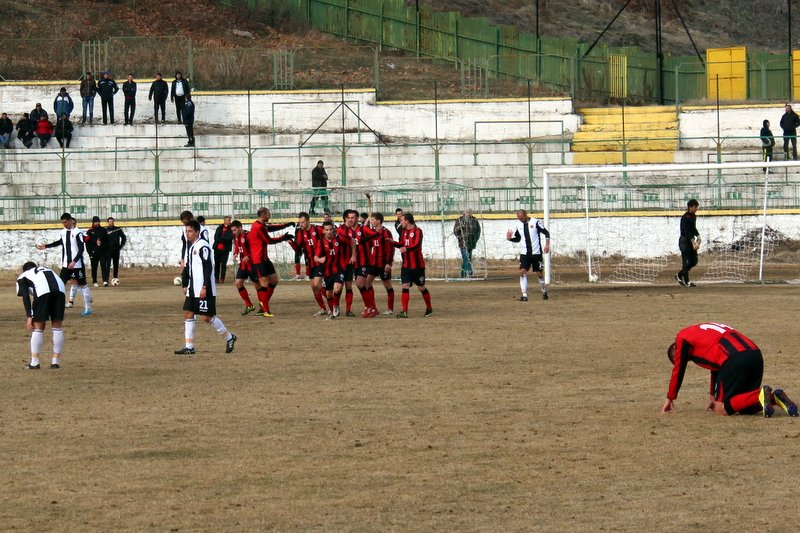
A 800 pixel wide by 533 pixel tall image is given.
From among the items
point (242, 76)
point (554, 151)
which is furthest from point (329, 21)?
point (554, 151)

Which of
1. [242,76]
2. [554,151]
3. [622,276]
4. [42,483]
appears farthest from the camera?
[242,76]

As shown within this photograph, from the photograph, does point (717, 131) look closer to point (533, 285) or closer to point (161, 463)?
point (533, 285)

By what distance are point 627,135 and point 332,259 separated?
912 inches

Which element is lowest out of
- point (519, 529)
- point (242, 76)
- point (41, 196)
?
point (519, 529)

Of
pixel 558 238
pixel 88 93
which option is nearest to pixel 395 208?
pixel 558 238

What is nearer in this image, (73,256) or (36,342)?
(36,342)

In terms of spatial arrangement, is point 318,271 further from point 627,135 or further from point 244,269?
point 627,135

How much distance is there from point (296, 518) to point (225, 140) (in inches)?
1417

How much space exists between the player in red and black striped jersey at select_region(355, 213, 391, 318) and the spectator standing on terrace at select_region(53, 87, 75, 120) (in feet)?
76.4

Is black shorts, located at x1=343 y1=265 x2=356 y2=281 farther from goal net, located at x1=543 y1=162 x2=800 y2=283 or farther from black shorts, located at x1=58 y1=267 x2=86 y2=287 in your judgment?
goal net, located at x1=543 y1=162 x2=800 y2=283

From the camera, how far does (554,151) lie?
139 ft

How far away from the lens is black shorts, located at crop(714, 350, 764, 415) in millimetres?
11797

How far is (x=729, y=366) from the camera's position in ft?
38.9

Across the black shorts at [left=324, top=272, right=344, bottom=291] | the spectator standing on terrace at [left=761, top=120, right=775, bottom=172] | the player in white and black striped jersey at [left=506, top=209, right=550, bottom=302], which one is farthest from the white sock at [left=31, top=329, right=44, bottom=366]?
the spectator standing on terrace at [left=761, top=120, right=775, bottom=172]
